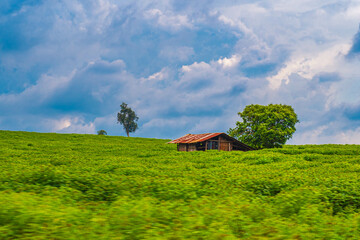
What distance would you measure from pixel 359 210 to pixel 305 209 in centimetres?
356

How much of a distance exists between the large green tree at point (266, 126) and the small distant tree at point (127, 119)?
51251mm

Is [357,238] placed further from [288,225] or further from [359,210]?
[359,210]

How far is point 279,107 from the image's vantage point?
46.3 meters

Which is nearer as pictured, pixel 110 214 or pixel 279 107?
pixel 110 214

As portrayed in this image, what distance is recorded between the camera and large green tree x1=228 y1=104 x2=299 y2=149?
4328 centimetres

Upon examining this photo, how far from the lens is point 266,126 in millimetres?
43375

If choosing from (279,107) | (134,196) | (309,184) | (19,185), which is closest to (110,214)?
(134,196)

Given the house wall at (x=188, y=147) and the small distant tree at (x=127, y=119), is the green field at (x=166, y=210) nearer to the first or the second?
the house wall at (x=188, y=147)

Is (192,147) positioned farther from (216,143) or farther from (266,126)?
Answer: (266,126)

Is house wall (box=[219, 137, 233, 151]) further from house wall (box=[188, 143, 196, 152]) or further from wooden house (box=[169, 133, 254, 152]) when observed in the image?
house wall (box=[188, 143, 196, 152])

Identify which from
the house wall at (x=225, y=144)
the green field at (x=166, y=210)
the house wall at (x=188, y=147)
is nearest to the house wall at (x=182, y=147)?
the house wall at (x=188, y=147)

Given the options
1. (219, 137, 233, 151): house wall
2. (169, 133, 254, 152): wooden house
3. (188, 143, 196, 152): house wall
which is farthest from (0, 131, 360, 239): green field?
(188, 143, 196, 152): house wall

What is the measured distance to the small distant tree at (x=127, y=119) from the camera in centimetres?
9262

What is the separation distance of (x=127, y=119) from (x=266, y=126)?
57.3 m
